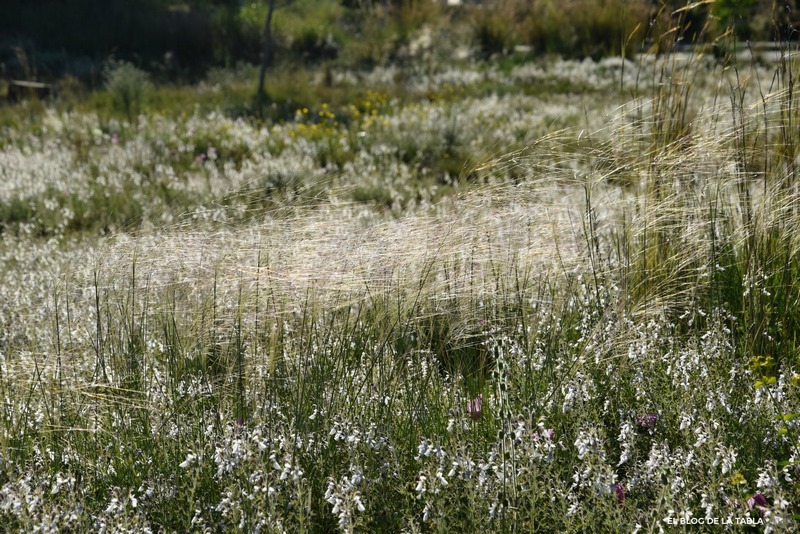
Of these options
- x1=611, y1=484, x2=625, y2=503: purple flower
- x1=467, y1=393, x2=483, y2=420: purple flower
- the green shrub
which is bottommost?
x1=611, y1=484, x2=625, y2=503: purple flower

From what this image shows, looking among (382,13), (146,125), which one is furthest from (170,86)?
(382,13)

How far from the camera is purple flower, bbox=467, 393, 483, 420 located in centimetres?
272

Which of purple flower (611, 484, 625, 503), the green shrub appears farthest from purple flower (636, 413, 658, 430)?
the green shrub

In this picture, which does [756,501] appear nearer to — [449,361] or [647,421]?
[647,421]

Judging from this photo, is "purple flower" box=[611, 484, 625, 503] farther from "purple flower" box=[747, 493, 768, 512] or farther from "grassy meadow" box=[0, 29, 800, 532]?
"purple flower" box=[747, 493, 768, 512]

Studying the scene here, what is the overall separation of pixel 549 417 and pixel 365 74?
12.9 meters

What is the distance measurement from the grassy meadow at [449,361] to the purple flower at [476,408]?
0.08ft

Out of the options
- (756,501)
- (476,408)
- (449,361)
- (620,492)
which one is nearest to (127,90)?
(449,361)

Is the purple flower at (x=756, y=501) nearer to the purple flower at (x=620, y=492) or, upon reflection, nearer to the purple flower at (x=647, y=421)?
the purple flower at (x=620, y=492)

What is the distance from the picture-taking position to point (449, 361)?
344 cm

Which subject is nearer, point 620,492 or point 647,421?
point 620,492

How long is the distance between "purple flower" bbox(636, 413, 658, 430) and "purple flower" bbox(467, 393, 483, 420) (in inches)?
20.8

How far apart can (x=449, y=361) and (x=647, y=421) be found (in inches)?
39.5

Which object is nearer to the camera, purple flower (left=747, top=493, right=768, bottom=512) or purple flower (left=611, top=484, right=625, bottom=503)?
purple flower (left=747, top=493, right=768, bottom=512)
